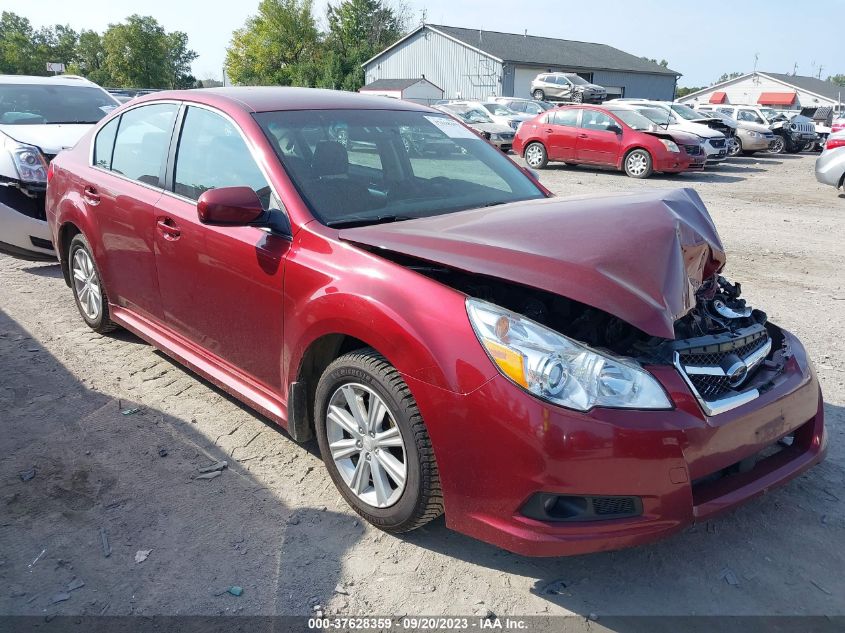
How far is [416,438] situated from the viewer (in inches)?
102

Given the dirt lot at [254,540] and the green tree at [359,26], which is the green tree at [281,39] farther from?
the dirt lot at [254,540]

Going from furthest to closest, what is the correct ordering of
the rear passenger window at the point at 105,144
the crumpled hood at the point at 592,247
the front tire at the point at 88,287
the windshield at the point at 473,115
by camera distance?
the windshield at the point at 473,115, the front tire at the point at 88,287, the rear passenger window at the point at 105,144, the crumpled hood at the point at 592,247

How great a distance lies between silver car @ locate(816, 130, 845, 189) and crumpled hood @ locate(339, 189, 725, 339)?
11.8 m

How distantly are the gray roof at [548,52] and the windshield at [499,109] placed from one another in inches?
1001

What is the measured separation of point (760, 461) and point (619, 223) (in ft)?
3.61

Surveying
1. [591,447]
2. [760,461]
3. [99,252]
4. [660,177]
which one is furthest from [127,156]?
[660,177]

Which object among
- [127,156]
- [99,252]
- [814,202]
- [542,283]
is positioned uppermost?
[127,156]

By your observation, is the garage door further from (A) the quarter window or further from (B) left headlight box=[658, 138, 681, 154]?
(B) left headlight box=[658, 138, 681, 154]

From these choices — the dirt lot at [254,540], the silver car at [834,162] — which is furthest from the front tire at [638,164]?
the dirt lot at [254,540]

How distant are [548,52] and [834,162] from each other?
44822mm

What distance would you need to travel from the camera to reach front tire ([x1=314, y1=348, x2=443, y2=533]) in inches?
103

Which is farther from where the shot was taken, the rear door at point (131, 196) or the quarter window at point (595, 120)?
the quarter window at point (595, 120)

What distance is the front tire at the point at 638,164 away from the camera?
15938 millimetres

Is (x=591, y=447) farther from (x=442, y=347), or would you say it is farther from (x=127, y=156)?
(x=127, y=156)
